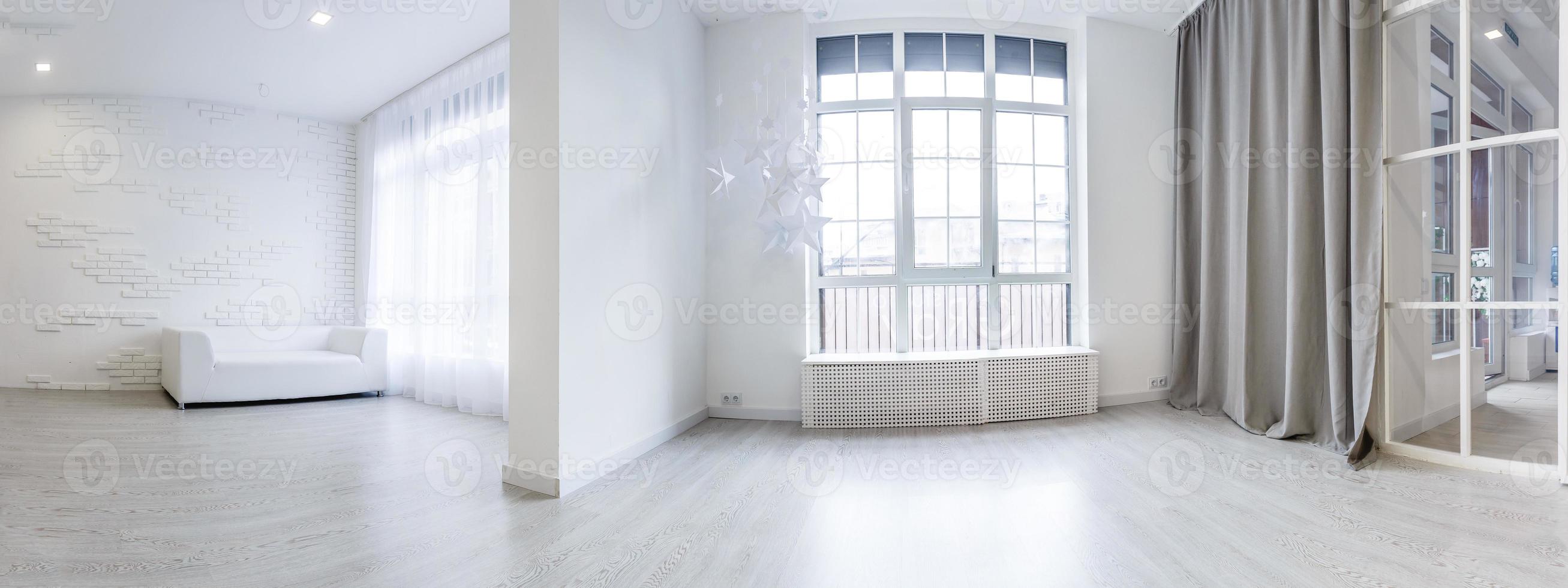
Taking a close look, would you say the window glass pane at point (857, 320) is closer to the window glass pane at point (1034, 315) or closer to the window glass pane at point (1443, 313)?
the window glass pane at point (1034, 315)

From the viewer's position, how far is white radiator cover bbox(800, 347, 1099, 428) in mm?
3553

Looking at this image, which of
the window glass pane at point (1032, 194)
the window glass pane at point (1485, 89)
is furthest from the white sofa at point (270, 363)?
the window glass pane at point (1485, 89)

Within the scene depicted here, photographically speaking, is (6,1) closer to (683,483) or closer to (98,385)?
(98,385)

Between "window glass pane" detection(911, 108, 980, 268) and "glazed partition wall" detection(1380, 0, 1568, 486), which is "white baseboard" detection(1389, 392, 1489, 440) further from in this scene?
"window glass pane" detection(911, 108, 980, 268)

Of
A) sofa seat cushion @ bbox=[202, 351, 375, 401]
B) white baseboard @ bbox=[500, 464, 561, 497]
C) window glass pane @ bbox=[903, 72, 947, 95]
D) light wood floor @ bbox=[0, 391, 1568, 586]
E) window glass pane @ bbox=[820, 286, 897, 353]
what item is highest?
window glass pane @ bbox=[903, 72, 947, 95]

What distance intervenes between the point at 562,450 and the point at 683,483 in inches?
20.3

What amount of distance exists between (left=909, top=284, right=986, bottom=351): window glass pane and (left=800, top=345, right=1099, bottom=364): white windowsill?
7 cm

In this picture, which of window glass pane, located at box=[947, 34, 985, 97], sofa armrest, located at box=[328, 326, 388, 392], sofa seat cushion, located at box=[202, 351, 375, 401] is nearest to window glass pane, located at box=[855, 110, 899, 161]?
window glass pane, located at box=[947, 34, 985, 97]

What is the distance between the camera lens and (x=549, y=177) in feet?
7.86

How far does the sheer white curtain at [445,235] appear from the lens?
13.3 ft

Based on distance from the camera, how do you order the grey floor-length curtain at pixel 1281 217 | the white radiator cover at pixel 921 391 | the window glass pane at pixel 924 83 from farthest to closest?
1. the window glass pane at pixel 924 83
2. the white radiator cover at pixel 921 391
3. the grey floor-length curtain at pixel 1281 217

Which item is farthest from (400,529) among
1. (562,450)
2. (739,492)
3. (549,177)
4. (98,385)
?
(98,385)

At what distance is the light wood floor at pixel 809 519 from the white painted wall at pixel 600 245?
281mm

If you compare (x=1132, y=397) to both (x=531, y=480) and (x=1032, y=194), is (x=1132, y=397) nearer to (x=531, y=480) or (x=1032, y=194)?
(x=1032, y=194)
